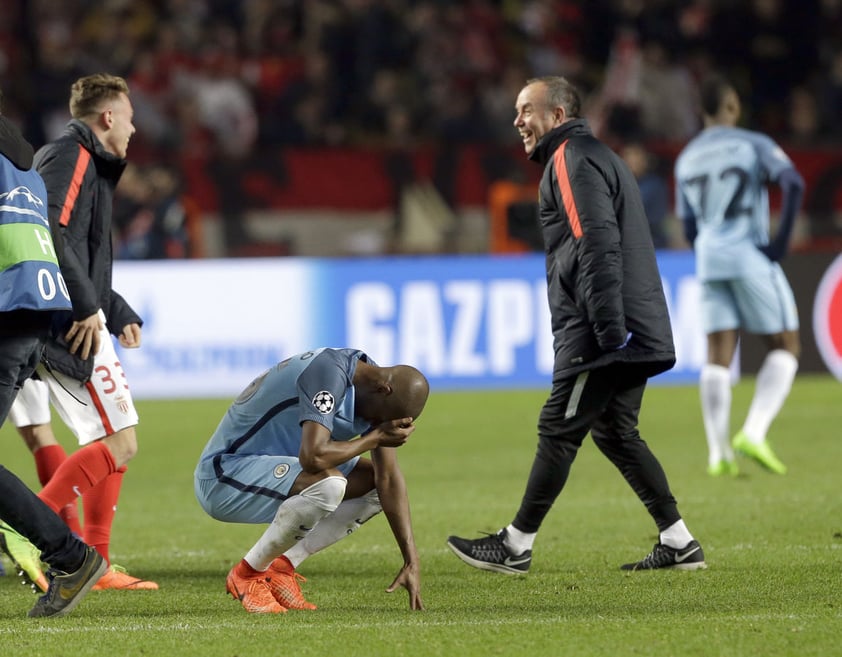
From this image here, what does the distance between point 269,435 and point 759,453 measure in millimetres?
4664

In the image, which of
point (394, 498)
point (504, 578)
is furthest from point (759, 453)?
point (394, 498)

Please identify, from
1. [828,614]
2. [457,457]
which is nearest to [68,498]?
[828,614]

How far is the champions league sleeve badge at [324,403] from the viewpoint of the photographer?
5.42 metres

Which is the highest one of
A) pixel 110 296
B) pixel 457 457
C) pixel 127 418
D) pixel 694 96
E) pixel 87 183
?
pixel 694 96

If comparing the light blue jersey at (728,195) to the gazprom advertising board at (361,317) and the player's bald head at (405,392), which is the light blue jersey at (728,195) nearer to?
the player's bald head at (405,392)

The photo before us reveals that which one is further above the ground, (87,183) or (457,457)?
(87,183)

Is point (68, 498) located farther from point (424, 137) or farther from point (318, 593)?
point (424, 137)

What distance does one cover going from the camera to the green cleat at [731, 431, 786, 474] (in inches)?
380

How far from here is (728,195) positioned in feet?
31.9

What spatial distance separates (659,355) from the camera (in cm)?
646

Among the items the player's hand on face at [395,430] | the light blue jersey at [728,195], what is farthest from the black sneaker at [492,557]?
the light blue jersey at [728,195]

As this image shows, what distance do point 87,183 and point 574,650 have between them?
114 inches

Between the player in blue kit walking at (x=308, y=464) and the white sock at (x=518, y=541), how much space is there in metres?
0.91

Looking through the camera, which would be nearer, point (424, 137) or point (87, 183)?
point (87, 183)
